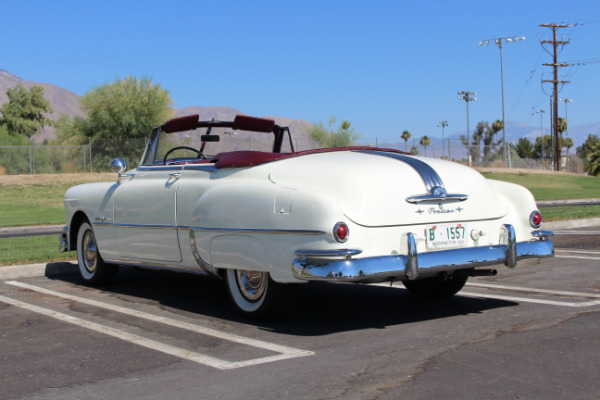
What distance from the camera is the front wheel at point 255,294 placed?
215 inches

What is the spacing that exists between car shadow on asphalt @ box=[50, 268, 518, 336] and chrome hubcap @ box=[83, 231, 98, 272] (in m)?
0.28

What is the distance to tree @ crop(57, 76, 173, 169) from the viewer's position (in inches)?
1818

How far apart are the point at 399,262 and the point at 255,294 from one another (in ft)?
4.10

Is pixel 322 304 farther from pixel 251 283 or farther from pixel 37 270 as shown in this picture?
pixel 37 270

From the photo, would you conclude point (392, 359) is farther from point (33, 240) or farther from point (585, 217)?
point (585, 217)

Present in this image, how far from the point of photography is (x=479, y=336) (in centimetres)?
495

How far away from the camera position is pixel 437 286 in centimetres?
652

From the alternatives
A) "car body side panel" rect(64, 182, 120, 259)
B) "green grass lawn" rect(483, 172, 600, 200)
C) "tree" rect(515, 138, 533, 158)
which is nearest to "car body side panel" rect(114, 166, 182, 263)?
"car body side panel" rect(64, 182, 120, 259)

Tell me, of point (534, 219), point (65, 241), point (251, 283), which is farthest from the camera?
point (65, 241)

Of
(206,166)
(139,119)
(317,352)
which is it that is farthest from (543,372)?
(139,119)

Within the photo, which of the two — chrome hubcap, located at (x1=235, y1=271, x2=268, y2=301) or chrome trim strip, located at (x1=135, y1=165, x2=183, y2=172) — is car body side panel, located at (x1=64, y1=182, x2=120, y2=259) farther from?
chrome hubcap, located at (x1=235, y1=271, x2=268, y2=301)

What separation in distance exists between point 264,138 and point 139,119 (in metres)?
40.0

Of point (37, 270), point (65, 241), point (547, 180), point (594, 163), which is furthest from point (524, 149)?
point (65, 241)

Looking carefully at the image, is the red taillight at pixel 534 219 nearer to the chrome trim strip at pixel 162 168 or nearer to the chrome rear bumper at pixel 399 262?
the chrome rear bumper at pixel 399 262
